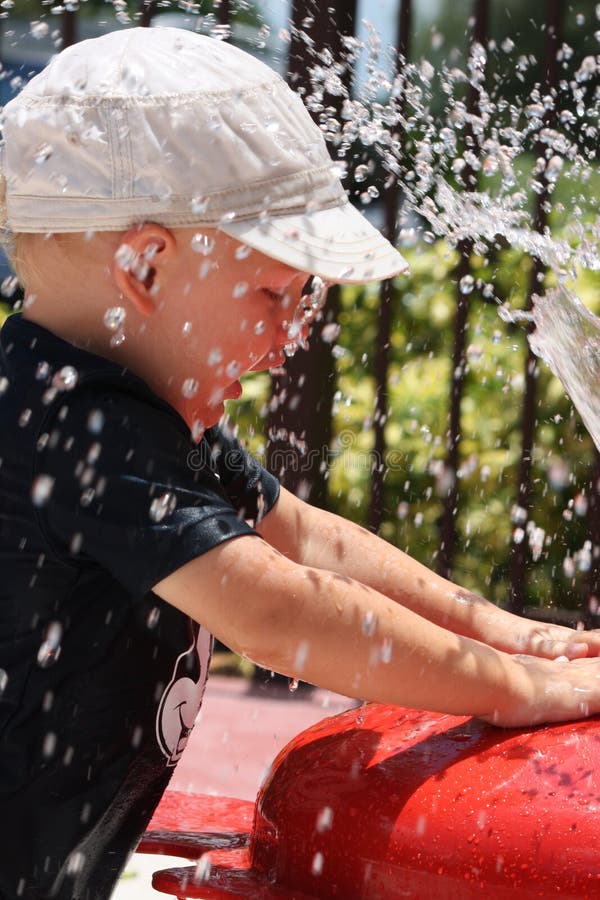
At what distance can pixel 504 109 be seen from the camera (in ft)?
12.8

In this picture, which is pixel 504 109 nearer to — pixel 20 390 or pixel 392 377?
pixel 392 377

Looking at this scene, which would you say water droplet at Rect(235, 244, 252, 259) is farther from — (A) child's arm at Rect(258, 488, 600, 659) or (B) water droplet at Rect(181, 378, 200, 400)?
(A) child's arm at Rect(258, 488, 600, 659)

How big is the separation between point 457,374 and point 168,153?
84.8 inches

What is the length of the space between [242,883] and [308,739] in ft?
0.66

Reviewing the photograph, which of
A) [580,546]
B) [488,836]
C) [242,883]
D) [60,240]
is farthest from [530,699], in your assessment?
[580,546]

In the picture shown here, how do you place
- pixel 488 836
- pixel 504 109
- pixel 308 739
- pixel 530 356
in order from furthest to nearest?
pixel 504 109 → pixel 530 356 → pixel 308 739 → pixel 488 836

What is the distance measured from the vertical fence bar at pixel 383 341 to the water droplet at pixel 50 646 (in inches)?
85.9

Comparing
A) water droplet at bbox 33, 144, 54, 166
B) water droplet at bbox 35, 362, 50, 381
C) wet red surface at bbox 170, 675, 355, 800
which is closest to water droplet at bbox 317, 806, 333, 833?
water droplet at bbox 35, 362, 50, 381

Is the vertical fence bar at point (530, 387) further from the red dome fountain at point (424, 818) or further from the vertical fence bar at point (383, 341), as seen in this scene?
the red dome fountain at point (424, 818)

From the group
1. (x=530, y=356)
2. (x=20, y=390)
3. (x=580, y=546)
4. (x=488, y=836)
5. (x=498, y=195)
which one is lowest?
(x=580, y=546)

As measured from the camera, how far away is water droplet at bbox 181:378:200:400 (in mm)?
1568

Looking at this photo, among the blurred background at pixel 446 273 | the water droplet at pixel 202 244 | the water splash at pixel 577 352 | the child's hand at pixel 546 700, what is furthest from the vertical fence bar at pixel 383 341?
the child's hand at pixel 546 700

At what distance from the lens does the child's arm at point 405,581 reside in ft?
5.84

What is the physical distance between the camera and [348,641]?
4.62ft
